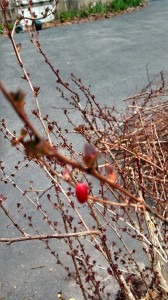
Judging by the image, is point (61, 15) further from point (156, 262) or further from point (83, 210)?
point (156, 262)

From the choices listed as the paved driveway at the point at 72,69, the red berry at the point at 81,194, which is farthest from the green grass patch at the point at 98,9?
the red berry at the point at 81,194

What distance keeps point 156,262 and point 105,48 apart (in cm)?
914

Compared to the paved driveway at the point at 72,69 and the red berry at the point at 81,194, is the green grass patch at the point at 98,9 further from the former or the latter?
the red berry at the point at 81,194

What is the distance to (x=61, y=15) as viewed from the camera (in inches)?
679

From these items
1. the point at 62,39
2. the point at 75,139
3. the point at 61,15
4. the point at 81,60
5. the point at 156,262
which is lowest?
the point at 156,262

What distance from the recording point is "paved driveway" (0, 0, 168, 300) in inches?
163

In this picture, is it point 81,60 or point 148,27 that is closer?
point 81,60

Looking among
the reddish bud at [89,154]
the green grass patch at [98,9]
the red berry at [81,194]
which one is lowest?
the red berry at [81,194]

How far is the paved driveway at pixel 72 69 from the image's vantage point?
13.6 feet

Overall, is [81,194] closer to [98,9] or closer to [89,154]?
[89,154]

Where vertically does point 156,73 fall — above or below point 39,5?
below

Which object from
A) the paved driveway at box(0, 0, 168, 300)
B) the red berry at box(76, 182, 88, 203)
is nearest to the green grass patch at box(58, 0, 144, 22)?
the paved driveway at box(0, 0, 168, 300)

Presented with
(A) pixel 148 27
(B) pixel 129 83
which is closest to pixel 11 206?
(B) pixel 129 83

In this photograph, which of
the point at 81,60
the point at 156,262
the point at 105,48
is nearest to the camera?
the point at 156,262
